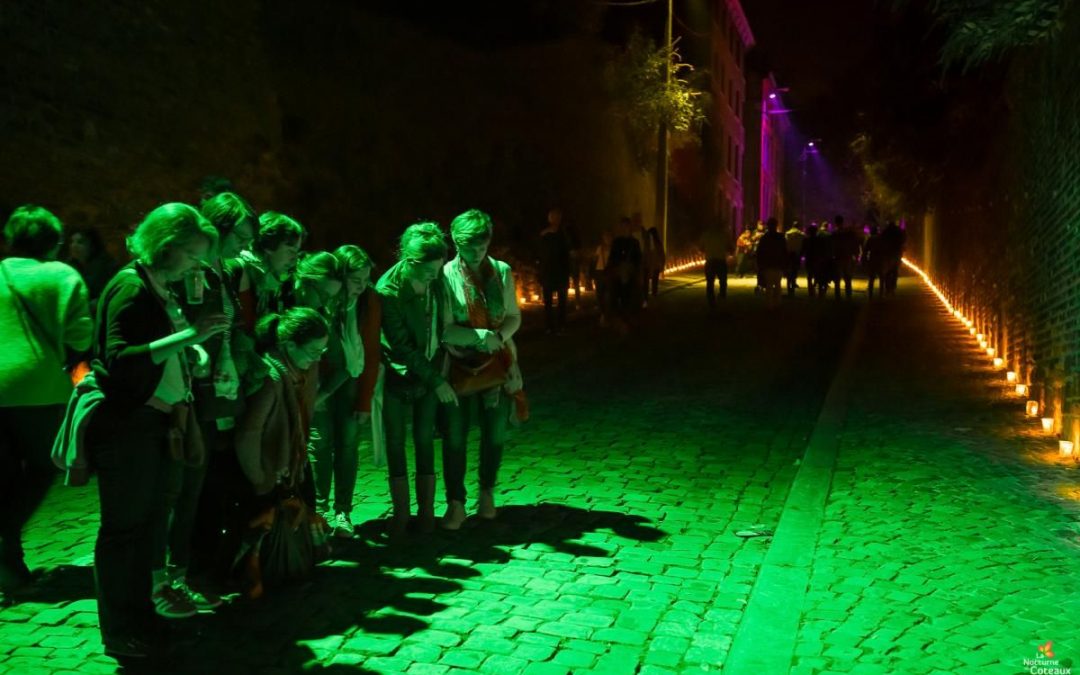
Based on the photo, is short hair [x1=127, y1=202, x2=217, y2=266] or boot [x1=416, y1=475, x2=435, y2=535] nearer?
short hair [x1=127, y1=202, x2=217, y2=266]

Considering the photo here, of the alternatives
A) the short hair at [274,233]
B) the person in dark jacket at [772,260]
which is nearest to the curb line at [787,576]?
the short hair at [274,233]

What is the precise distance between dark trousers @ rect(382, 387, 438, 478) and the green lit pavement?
0.42m

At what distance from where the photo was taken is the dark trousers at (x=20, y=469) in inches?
186

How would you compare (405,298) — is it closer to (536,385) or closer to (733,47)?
(536,385)

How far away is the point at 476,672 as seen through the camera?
388 centimetres

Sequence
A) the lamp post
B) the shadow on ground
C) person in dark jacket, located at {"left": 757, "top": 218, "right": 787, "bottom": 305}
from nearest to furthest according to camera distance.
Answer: the shadow on ground → person in dark jacket, located at {"left": 757, "top": 218, "right": 787, "bottom": 305} → the lamp post

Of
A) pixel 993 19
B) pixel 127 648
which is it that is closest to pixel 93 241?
pixel 127 648

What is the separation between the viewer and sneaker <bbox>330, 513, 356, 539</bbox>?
562 centimetres

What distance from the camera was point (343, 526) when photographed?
18.5 ft

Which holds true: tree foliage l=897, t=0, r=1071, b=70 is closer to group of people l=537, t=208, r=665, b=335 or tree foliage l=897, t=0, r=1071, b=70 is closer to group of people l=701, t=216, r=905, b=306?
group of people l=537, t=208, r=665, b=335

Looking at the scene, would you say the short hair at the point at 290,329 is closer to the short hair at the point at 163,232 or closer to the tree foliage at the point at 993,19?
the short hair at the point at 163,232

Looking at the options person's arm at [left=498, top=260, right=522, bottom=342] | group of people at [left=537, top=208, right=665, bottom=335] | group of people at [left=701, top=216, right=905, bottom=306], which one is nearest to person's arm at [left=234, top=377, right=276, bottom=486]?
person's arm at [left=498, top=260, right=522, bottom=342]

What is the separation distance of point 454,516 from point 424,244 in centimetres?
156

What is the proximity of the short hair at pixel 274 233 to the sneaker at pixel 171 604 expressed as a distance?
5.51ft
